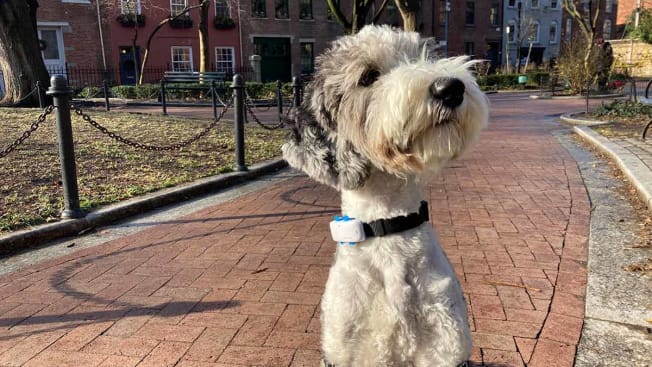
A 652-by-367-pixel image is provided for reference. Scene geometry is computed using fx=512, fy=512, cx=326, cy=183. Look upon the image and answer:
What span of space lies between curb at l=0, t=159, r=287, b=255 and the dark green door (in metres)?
27.4

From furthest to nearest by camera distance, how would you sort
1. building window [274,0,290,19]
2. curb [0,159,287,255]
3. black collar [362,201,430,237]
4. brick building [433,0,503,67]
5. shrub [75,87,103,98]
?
brick building [433,0,503,67] < building window [274,0,290,19] < shrub [75,87,103,98] < curb [0,159,287,255] < black collar [362,201,430,237]

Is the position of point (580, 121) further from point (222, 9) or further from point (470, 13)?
point (470, 13)

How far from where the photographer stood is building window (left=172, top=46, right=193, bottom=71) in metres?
30.4

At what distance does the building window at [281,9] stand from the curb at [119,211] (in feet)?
91.9

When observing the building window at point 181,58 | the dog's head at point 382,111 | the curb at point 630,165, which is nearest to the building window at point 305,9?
the building window at point 181,58

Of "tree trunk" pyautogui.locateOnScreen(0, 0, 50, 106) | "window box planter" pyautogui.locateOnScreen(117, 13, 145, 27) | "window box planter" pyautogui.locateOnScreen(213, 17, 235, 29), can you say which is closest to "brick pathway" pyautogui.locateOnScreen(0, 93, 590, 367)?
"tree trunk" pyautogui.locateOnScreen(0, 0, 50, 106)

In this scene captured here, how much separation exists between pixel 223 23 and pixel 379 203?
31.4m

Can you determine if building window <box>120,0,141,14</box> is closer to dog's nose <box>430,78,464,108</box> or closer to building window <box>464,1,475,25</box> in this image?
building window <box>464,1,475,25</box>

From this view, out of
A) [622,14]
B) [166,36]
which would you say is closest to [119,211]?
[166,36]

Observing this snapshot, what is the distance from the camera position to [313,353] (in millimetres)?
2635

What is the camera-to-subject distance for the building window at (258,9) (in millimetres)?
32241

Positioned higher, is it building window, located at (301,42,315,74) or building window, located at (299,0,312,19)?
building window, located at (299,0,312,19)

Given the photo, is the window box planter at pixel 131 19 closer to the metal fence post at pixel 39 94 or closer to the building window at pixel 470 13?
the metal fence post at pixel 39 94

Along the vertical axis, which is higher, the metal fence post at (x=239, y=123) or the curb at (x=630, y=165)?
the metal fence post at (x=239, y=123)
